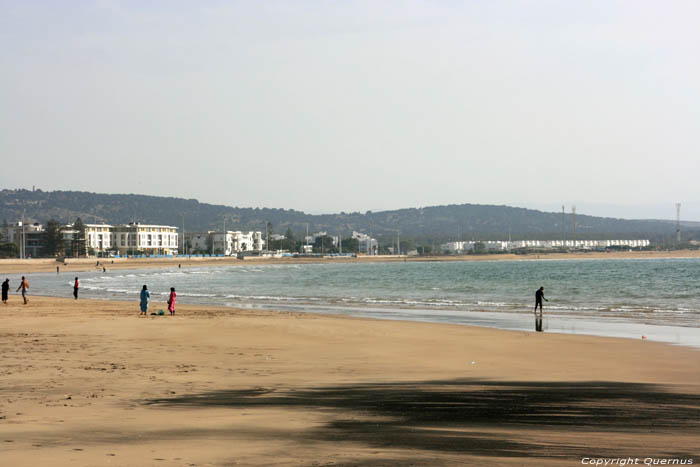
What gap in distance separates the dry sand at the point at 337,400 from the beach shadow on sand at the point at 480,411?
0.04 metres

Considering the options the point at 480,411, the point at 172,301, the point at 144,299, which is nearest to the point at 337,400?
the point at 480,411

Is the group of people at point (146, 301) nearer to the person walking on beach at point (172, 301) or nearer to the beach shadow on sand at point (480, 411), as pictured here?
the person walking on beach at point (172, 301)

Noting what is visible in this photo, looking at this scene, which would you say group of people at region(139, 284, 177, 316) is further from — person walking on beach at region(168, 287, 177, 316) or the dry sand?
the dry sand

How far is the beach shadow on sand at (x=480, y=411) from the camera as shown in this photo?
863 cm

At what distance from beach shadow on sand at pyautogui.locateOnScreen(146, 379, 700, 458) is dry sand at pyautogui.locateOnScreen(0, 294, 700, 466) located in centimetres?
4

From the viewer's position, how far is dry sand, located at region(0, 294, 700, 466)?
8258 millimetres

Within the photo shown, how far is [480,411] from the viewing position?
35.2 feet

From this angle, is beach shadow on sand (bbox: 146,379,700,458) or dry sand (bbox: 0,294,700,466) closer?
dry sand (bbox: 0,294,700,466)

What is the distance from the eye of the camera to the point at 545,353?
19.5 meters

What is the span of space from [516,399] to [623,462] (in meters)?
4.15

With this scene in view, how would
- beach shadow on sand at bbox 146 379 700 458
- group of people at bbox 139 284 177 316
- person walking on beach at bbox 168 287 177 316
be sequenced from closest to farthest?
beach shadow on sand at bbox 146 379 700 458
group of people at bbox 139 284 177 316
person walking on beach at bbox 168 287 177 316

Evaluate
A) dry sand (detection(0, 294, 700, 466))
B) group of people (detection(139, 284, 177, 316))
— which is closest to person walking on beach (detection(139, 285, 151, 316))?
group of people (detection(139, 284, 177, 316))

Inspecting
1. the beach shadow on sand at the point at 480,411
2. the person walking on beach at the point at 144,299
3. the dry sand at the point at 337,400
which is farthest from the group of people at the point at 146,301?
the beach shadow on sand at the point at 480,411

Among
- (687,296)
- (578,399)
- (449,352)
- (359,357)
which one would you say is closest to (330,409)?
(578,399)
